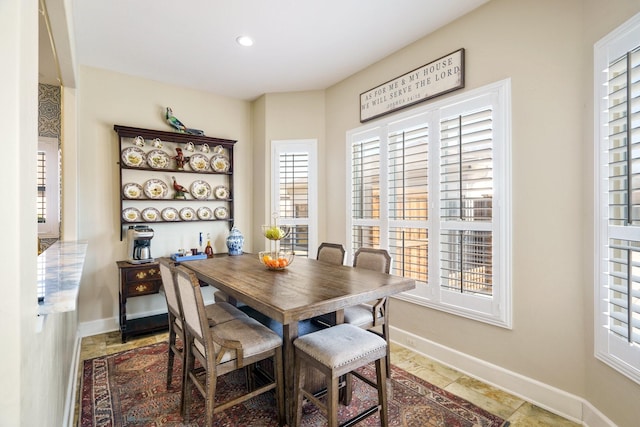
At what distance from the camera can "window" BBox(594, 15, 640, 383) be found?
1625mm

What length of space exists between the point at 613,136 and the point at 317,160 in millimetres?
2910

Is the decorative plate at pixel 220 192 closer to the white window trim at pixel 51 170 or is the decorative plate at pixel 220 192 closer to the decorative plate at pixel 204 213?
the decorative plate at pixel 204 213

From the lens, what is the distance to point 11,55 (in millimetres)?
683

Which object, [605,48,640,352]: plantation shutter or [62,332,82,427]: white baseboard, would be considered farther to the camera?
[62,332,82,427]: white baseboard

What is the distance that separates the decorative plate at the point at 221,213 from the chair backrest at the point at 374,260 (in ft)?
7.25

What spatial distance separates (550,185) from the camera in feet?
7.06

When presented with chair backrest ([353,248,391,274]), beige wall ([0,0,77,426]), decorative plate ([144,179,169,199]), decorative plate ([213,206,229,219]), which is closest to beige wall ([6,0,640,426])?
beige wall ([0,0,77,426])

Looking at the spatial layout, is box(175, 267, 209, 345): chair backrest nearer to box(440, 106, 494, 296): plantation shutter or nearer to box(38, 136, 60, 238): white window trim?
box(440, 106, 494, 296): plantation shutter

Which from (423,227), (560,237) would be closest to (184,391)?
(423,227)

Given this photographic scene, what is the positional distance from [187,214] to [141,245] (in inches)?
27.0

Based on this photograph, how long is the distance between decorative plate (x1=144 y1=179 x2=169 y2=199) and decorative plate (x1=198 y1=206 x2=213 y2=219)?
1.52 ft

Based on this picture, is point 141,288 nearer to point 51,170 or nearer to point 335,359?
point 51,170

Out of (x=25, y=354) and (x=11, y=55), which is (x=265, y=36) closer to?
(x=11, y=55)

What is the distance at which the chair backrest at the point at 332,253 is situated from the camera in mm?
2945
